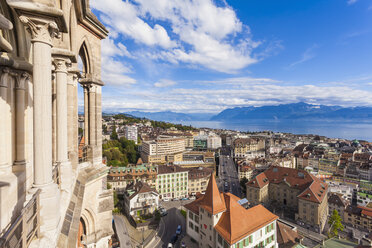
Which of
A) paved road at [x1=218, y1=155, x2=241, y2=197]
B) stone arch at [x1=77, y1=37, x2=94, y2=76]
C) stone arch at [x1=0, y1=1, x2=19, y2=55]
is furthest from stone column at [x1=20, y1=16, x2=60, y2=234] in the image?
paved road at [x1=218, y1=155, x2=241, y2=197]

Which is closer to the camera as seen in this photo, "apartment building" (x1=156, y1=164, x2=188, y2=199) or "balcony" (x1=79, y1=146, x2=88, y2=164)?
"balcony" (x1=79, y1=146, x2=88, y2=164)

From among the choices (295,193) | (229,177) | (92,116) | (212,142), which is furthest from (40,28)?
(212,142)

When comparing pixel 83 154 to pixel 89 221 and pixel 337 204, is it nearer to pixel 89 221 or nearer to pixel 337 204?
pixel 89 221

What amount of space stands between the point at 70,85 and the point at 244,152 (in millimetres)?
100346

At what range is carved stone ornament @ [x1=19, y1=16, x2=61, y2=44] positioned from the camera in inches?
133

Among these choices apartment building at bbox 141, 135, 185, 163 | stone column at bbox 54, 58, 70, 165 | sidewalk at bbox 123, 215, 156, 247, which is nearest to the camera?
stone column at bbox 54, 58, 70, 165

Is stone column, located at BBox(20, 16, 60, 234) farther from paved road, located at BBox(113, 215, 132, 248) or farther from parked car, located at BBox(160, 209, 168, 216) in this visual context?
parked car, located at BBox(160, 209, 168, 216)

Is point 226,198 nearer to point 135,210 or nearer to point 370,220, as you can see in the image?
point 135,210

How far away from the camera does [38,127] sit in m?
3.49

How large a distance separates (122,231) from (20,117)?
3466 centimetres

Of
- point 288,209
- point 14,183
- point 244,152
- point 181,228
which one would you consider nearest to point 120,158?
point 181,228

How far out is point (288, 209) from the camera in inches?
1734

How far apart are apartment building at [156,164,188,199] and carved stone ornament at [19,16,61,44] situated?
47880mm

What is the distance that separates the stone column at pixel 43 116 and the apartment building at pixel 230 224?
16459 mm
